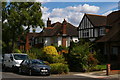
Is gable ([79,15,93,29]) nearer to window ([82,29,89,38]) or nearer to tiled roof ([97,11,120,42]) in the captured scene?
window ([82,29,89,38])

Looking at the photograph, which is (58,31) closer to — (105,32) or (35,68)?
(105,32)

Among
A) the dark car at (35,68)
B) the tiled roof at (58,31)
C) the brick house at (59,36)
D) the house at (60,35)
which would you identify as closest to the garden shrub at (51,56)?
the dark car at (35,68)

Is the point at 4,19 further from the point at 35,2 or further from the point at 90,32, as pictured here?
the point at 90,32

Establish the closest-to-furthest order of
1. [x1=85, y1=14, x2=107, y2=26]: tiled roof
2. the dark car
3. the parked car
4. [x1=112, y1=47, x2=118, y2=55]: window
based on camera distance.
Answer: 1. the dark car
2. the parked car
3. [x1=112, y1=47, x2=118, y2=55]: window
4. [x1=85, y1=14, x2=107, y2=26]: tiled roof

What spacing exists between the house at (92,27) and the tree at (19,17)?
30.9ft

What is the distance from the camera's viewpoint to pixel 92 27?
39.2 metres

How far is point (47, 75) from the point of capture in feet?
59.0

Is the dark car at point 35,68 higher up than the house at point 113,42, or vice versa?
the house at point 113,42

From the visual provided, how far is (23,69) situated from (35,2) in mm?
18459

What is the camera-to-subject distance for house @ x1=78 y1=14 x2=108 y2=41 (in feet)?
124

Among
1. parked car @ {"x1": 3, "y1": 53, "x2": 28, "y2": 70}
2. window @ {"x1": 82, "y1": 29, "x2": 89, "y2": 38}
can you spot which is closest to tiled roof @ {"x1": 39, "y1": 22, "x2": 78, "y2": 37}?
window @ {"x1": 82, "y1": 29, "x2": 89, "y2": 38}

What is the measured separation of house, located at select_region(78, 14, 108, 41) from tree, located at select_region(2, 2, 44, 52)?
9416 millimetres

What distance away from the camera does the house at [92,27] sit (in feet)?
124

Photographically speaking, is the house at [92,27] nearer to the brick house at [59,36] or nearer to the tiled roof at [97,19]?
the tiled roof at [97,19]
